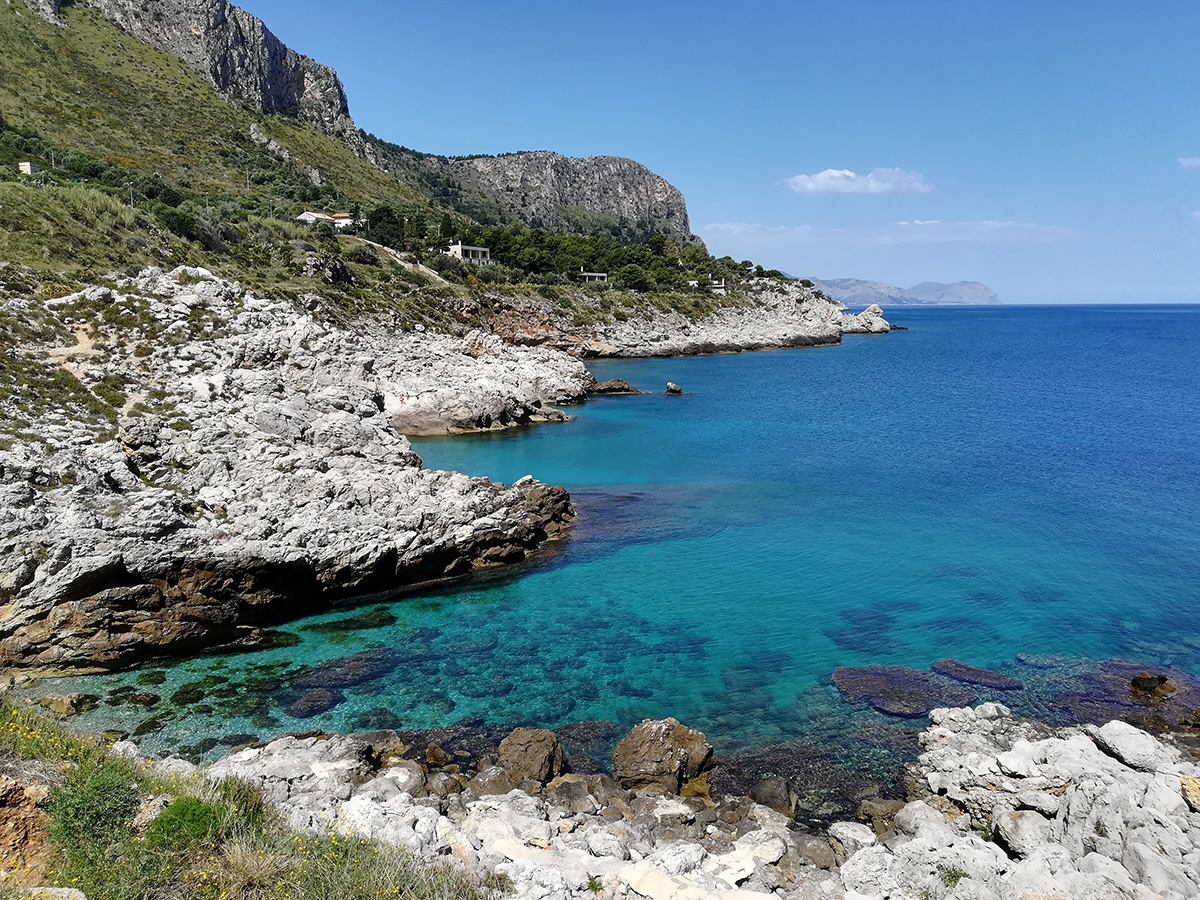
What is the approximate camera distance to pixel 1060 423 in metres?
48.2

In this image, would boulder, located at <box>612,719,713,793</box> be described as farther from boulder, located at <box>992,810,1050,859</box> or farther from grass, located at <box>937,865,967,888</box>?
boulder, located at <box>992,810,1050,859</box>

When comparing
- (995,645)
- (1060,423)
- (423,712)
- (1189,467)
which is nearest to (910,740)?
(995,645)

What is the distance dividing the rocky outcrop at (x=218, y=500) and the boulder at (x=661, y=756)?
1050cm

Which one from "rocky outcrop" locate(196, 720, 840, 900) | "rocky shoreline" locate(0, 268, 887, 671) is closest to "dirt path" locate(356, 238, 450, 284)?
"rocky shoreline" locate(0, 268, 887, 671)

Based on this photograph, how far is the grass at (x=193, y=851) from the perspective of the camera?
724 centimetres

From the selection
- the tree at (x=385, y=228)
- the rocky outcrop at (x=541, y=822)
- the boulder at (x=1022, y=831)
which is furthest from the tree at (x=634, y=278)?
the boulder at (x=1022, y=831)

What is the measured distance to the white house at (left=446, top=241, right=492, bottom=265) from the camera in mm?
86287

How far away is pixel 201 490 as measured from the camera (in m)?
20.0

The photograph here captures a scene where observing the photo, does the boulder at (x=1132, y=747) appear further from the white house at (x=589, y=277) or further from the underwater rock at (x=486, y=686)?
the white house at (x=589, y=277)

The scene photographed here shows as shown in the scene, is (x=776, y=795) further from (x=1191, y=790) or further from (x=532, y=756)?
(x=1191, y=790)

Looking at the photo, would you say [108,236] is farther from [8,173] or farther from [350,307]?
[350,307]

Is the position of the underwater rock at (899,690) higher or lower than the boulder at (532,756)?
lower

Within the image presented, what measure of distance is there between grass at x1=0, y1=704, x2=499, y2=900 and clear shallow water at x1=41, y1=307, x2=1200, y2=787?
526cm

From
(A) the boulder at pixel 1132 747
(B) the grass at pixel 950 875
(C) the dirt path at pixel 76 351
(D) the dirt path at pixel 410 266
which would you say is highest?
(D) the dirt path at pixel 410 266
